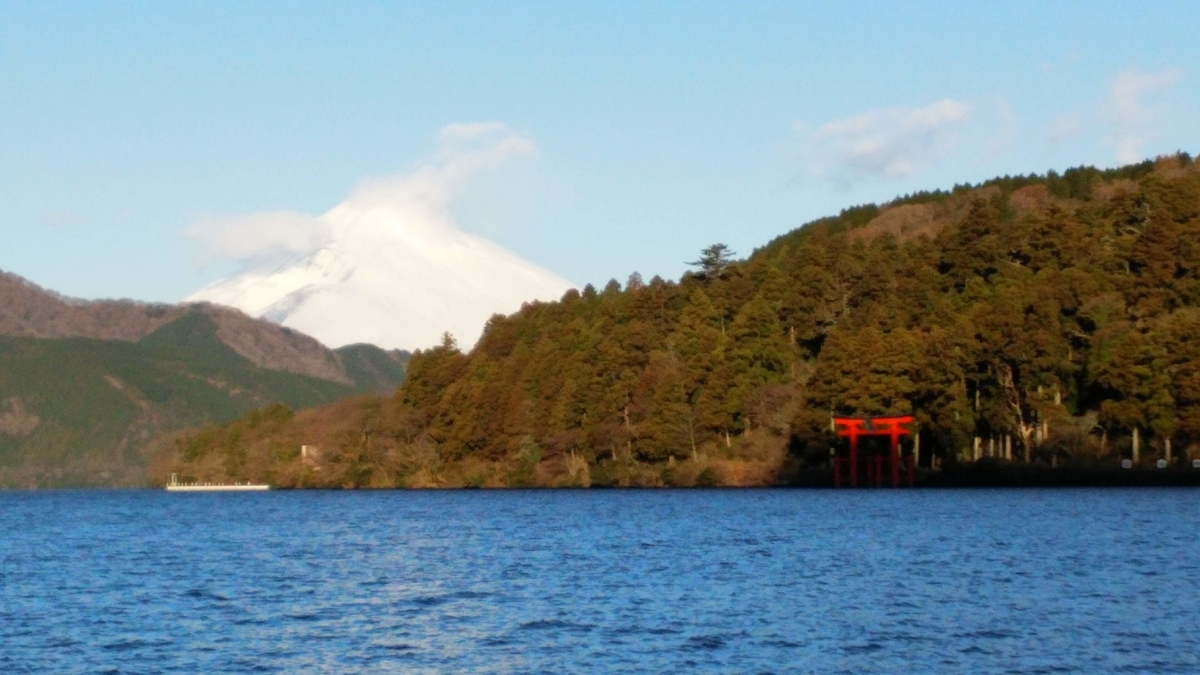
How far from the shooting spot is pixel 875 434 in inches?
4031

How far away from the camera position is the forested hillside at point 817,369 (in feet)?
320

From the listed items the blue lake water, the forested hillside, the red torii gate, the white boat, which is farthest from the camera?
the white boat

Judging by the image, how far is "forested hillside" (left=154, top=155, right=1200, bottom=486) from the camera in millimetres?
97438

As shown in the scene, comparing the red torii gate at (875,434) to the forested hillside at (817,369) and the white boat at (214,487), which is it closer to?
the forested hillside at (817,369)

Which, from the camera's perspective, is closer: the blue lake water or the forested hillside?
the blue lake water

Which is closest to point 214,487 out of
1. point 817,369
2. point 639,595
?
point 817,369

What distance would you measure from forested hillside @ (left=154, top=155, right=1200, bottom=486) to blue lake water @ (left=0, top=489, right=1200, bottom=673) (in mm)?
23915

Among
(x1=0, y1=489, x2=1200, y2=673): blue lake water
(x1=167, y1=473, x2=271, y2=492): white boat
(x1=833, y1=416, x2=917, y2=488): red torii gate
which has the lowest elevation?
(x1=0, y1=489, x2=1200, y2=673): blue lake water

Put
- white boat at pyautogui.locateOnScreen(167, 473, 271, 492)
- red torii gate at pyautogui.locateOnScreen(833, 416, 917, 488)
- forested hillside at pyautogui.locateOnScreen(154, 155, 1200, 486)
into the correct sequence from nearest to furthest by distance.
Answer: forested hillside at pyautogui.locateOnScreen(154, 155, 1200, 486) < red torii gate at pyautogui.locateOnScreen(833, 416, 917, 488) < white boat at pyautogui.locateOnScreen(167, 473, 271, 492)

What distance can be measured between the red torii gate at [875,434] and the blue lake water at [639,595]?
89.7ft

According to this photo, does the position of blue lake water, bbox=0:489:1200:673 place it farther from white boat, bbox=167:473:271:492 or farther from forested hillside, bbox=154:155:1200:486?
white boat, bbox=167:473:271:492

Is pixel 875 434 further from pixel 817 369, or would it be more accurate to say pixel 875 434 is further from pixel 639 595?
pixel 639 595

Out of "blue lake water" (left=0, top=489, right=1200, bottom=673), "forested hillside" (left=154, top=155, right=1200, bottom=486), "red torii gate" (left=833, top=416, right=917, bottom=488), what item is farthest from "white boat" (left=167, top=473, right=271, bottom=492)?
"blue lake water" (left=0, top=489, right=1200, bottom=673)

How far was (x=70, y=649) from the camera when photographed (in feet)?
106
